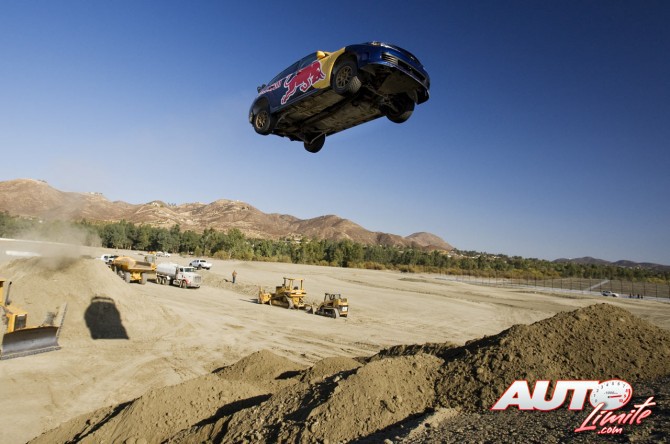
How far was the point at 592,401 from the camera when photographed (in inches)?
178

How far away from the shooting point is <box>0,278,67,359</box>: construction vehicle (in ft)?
40.6

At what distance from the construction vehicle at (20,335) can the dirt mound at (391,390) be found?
262 inches

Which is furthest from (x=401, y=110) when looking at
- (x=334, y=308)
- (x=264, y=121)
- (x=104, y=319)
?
(x=334, y=308)

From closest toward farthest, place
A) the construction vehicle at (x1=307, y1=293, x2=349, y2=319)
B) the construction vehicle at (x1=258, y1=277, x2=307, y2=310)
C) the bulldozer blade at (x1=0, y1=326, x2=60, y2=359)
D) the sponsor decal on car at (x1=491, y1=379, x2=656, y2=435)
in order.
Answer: the sponsor decal on car at (x1=491, y1=379, x2=656, y2=435), the bulldozer blade at (x1=0, y1=326, x2=60, y2=359), the construction vehicle at (x1=307, y1=293, x2=349, y2=319), the construction vehicle at (x1=258, y1=277, x2=307, y2=310)

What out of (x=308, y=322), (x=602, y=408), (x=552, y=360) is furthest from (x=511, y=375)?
(x=308, y=322)

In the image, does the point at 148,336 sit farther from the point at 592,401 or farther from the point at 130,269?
the point at 592,401

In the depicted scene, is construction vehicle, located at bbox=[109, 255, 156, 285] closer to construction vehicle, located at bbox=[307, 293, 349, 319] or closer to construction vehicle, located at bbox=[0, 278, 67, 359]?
construction vehicle, located at bbox=[307, 293, 349, 319]

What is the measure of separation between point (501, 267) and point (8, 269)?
110217 millimetres

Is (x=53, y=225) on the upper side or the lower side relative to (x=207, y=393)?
upper

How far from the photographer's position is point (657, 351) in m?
6.14

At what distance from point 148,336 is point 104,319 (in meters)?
2.25

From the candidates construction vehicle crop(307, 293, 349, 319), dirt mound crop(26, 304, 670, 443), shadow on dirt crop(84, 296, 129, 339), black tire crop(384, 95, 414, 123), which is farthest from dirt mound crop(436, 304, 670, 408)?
construction vehicle crop(307, 293, 349, 319)

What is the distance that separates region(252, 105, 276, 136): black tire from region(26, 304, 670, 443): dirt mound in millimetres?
6198

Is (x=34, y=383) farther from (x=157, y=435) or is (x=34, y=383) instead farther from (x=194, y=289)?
(x=194, y=289)
